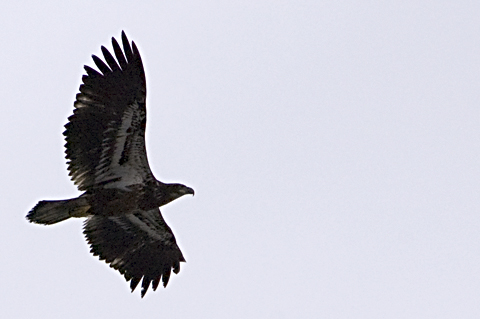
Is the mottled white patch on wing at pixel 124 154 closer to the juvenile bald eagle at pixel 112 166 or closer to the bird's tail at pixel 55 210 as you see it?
the juvenile bald eagle at pixel 112 166

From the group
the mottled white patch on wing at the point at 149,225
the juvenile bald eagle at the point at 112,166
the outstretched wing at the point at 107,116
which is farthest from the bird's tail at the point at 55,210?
the mottled white patch on wing at the point at 149,225

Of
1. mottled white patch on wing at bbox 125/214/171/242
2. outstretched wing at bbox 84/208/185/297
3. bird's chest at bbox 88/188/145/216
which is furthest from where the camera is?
mottled white patch on wing at bbox 125/214/171/242

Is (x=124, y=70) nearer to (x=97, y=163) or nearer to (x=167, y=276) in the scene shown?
(x=97, y=163)

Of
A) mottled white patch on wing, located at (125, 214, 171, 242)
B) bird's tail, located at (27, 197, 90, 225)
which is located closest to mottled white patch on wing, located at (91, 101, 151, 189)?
bird's tail, located at (27, 197, 90, 225)

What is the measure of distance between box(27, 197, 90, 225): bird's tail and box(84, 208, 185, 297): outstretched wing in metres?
1.38

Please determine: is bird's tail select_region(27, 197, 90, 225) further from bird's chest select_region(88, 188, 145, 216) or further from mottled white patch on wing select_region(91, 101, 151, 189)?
mottled white patch on wing select_region(91, 101, 151, 189)

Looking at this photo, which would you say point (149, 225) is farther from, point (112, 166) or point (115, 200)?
point (112, 166)

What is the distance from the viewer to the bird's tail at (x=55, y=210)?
20.7 metres

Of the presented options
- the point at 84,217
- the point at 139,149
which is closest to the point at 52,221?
the point at 84,217

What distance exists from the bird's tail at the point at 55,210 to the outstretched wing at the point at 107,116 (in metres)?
0.34

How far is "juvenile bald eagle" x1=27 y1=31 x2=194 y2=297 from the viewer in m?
20.7

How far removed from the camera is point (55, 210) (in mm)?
20781

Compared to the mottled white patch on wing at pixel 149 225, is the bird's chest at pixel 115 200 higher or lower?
lower

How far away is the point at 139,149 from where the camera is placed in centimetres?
2125
